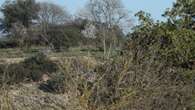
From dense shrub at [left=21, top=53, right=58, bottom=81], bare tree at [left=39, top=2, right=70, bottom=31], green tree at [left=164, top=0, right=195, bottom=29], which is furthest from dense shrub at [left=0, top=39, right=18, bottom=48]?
green tree at [left=164, top=0, right=195, bottom=29]

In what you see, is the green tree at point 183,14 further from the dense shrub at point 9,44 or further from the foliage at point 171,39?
the dense shrub at point 9,44

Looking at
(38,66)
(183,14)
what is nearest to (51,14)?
(38,66)

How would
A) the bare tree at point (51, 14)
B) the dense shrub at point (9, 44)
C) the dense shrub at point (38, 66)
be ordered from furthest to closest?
the bare tree at point (51, 14) → the dense shrub at point (9, 44) → the dense shrub at point (38, 66)

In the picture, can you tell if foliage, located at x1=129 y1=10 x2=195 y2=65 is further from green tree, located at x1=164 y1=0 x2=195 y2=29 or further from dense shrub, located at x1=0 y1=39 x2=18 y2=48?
dense shrub, located at x1=0 y1=39 x2=18 y2=48

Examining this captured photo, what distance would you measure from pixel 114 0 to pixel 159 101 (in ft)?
142

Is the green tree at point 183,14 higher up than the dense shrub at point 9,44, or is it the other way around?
the green tree at point 183,14

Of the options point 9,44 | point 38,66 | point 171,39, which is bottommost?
point 9,44

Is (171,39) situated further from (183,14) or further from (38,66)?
(38,66)

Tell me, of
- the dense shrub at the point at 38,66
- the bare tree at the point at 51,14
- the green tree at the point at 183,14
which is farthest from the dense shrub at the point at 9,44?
the green tree at the point at 183,14

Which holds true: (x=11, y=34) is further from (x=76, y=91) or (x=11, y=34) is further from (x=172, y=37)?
(x=76, y=91)

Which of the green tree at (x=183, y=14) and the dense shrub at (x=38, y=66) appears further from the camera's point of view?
the dense shrub at (x=38, y=66)

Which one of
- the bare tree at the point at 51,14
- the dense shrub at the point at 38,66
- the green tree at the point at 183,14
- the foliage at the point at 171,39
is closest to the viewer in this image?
the foliage at the point at 171,39

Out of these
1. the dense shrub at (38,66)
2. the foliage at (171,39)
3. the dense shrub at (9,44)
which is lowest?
the dense shrub at (9,44)

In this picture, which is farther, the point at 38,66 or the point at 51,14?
the point at 51,14
